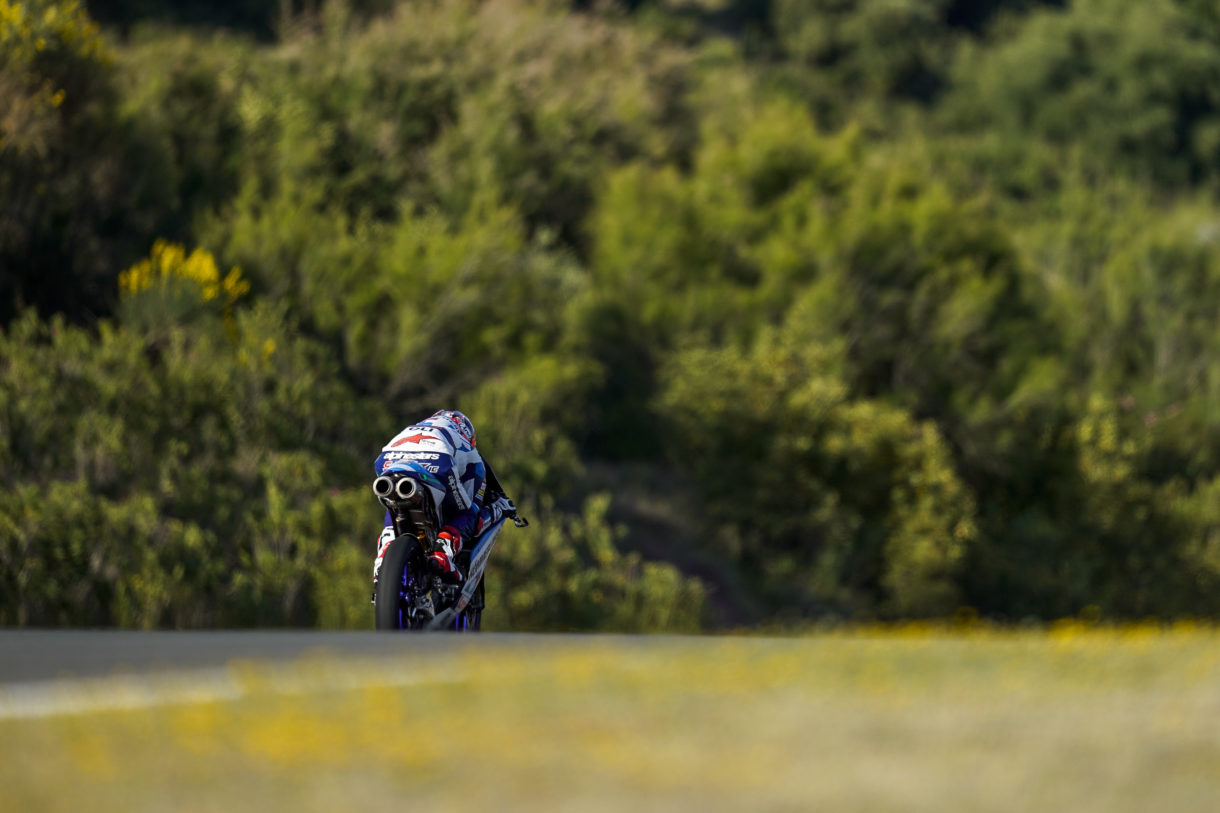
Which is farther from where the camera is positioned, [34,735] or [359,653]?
[359,653]

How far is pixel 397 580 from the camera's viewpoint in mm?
9508

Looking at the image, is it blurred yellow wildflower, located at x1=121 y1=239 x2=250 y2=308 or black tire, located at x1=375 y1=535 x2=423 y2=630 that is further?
blurred yellow wildflower, located at x1=121 y1=239 x2=250 y2=308

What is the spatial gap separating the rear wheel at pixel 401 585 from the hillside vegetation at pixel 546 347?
343 inches

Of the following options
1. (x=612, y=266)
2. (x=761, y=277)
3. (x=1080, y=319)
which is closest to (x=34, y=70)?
(x=612, y=266)

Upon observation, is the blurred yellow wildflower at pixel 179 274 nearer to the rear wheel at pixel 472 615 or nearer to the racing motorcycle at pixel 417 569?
the rear wheel at pixel 472 615

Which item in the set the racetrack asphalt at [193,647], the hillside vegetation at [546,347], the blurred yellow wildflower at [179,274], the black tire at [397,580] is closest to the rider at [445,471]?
the black tire at [397,580]

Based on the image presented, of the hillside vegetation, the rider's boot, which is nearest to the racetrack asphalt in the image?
the rider's boot

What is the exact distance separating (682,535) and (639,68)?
54.0 ft

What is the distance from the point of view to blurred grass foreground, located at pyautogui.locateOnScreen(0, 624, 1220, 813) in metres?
4.30

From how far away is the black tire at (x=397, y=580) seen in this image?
30.7ft

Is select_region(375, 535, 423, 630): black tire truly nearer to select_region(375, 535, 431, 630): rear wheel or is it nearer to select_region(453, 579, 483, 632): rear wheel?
select_region(375, 535, 431, 630): rear wheel

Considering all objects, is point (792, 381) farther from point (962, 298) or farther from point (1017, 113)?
point (1017, 113)

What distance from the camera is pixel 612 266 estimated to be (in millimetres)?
29562

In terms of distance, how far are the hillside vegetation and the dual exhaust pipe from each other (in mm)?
8686
